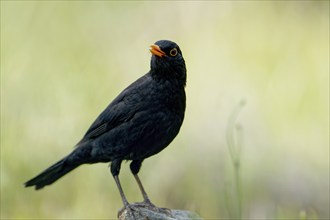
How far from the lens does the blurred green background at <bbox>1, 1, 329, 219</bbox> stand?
945 centimetres

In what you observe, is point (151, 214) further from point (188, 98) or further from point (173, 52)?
point (188, 98)

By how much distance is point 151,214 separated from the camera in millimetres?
7344

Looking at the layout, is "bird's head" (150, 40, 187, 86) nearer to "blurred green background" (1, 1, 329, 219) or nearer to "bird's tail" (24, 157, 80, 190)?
"bird's tail" (24, 157, 80, 190)

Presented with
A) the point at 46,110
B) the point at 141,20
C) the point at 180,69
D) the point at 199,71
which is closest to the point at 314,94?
the point at 199,71

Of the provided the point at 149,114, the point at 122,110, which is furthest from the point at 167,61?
the point at 122,110

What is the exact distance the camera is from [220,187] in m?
9.68

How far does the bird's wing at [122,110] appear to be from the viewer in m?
7.28

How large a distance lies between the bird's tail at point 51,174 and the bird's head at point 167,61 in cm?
139

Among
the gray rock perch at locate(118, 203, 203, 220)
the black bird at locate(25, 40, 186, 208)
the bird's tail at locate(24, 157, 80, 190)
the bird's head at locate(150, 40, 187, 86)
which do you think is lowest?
the gray rock perch at locate(118, 203, 203, 220)

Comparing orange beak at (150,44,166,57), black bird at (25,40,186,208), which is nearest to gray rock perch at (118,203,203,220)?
black bird at (25,40,186,208)

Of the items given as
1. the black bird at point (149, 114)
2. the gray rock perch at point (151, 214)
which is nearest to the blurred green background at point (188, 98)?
the gray rock perch at point (151, 214)

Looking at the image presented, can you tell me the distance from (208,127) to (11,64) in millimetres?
2551

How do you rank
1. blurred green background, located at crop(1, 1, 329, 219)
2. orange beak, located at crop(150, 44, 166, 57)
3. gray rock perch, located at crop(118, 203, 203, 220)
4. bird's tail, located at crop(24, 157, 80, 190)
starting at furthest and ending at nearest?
blurred green background, located at crop(1, 1, 329, 219) < bird's tail, located at crop(24, 157, 80, 190) < gray rock perch, located at crop(118, 203, 203, 220) < orange beak, located at crop(150, 44, 166, 57)

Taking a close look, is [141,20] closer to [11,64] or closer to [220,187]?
[11,64]
